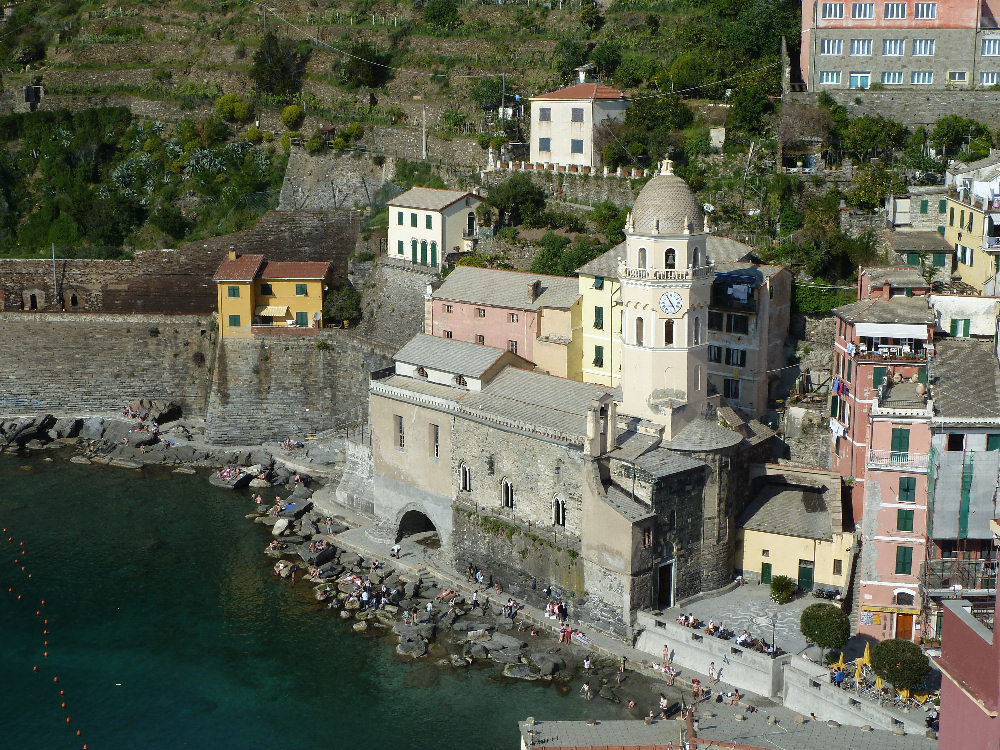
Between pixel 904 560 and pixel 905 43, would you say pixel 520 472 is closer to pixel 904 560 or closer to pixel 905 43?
pixel 904 560

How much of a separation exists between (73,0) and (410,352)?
5554cm

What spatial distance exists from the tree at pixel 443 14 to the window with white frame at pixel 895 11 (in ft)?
98.7

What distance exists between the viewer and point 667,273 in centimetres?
4228

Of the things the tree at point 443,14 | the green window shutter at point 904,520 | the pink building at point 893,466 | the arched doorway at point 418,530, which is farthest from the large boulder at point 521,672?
the tree at point 443,14

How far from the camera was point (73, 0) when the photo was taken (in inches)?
3610

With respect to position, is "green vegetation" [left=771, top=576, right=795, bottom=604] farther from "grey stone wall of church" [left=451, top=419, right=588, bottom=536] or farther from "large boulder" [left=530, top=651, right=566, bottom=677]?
"large boulder" [left=530, top=651, right=566, bottom=677]

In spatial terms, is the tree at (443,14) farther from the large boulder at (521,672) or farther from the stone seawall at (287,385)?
the large boulder at (521,672)

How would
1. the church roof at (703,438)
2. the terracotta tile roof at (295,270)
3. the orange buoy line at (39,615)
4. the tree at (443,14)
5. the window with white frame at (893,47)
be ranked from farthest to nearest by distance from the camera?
the tree at (443,14) < the terracotta tile roof at (295,270) < the window with white frame at (893,47) < the church roof at (703,438) < the orange buoy line at (39,615)

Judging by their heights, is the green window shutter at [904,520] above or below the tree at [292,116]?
below

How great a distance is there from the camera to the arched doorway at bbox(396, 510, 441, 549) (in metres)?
48.3

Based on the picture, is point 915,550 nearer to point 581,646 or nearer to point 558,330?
point 581,646

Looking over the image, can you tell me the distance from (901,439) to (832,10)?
2692 cm

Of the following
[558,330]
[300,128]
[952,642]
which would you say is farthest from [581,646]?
[300,128]

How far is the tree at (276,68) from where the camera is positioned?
7888 cm
